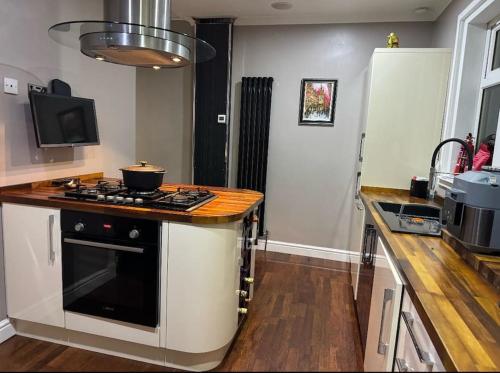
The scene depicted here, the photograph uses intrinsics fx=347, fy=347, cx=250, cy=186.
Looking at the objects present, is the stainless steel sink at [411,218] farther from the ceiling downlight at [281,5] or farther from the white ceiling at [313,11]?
the ceiling downlight at [281,5]

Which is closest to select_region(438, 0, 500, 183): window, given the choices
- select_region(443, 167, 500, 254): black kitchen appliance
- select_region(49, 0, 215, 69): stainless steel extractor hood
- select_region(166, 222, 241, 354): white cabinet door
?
select_region(443, 167, 500, 254): black kitchen appliance

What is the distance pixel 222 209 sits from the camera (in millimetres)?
1854

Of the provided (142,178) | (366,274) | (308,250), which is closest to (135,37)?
(142,178)

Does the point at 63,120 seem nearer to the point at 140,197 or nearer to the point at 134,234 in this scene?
the point at 140,197

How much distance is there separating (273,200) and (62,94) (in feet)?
7.62

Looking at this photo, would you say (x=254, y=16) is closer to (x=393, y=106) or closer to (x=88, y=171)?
(x=393, y=106)

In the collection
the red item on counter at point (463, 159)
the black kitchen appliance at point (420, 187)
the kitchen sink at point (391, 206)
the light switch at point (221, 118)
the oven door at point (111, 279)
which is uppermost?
the light switch at point (221, 118)

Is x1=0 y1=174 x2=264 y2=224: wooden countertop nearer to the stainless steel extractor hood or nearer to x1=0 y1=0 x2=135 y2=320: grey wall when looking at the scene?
x1=0 y1=0 x2=135 y2=320: grey wall

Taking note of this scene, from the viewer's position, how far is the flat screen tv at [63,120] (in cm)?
217

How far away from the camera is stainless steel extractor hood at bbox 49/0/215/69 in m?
1.55

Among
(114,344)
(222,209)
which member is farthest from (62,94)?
(114,344)

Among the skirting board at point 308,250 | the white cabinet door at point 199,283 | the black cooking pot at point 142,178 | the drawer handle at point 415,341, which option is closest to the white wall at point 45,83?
the black cooking pot at point 142,178

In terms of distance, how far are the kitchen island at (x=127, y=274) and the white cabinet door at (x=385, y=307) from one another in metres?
0.73

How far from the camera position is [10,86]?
2.07 meters
